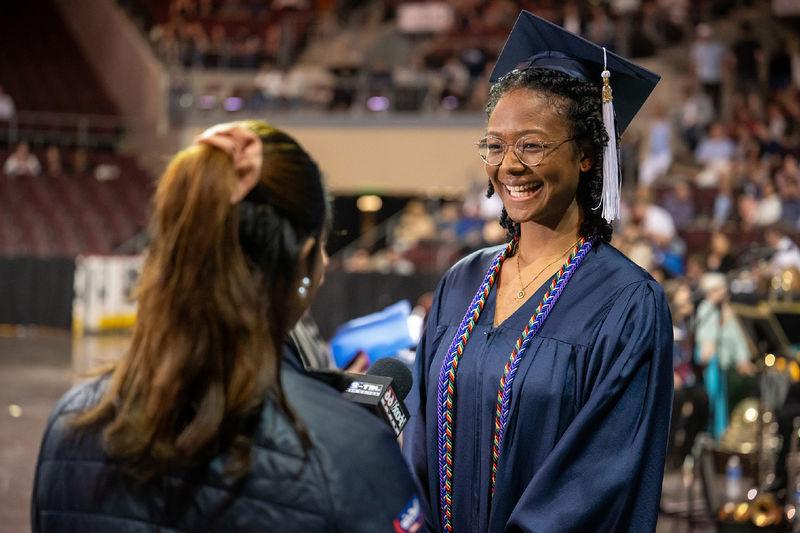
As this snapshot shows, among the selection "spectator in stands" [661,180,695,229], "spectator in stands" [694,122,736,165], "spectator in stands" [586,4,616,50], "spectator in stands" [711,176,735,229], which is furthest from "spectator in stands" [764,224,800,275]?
"spectator in stands" [586,4,616,50]

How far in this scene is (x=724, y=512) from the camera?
5973 mm

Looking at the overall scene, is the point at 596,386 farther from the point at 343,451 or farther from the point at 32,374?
the point at 32,374

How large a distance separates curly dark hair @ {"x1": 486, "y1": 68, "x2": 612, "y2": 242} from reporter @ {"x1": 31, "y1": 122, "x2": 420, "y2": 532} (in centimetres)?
102

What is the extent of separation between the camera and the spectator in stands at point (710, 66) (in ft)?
53.1

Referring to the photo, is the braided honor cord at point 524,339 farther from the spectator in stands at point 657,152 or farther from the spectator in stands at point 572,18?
the spectator in stands at point 572,18

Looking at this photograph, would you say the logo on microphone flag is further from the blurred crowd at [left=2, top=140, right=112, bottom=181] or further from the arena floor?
the blurred crowd at [left=2, top=140, right=112, bottom=181]

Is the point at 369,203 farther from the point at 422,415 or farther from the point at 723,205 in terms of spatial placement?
the point at 422,415

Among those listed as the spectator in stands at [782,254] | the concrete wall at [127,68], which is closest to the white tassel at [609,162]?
the spectator in stands at [782,254]

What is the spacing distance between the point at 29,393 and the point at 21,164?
862cm

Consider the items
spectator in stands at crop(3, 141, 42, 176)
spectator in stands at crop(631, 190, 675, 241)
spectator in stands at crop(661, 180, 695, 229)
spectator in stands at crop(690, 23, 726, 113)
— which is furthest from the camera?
spectator in stands at crop(3, 141, 42, 176)

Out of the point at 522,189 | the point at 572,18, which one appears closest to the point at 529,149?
the point at 522,189

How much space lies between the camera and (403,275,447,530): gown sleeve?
8.14ft

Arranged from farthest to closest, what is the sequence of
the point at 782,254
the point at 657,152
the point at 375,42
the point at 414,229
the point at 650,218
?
the point at 375,42 < the point at 414,229 < the point at 657,152 < the point at 650,218 < the point at 782,254

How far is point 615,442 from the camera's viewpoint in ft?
7.22
